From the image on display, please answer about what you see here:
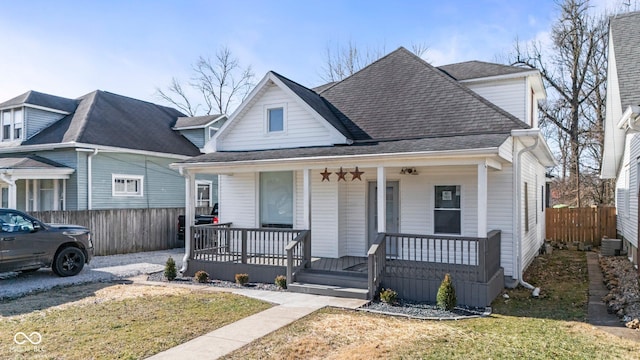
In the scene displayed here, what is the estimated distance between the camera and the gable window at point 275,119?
41.5 ft

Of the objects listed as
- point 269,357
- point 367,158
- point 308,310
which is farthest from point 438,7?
point 269,357

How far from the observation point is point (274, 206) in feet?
41.8

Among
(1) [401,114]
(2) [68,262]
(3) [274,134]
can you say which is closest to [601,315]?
(1) [401,114]

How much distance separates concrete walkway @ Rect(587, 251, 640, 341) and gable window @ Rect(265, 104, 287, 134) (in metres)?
8.60

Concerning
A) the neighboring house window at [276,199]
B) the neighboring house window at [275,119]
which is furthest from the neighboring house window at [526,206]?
the neighboring house window at [275,119]

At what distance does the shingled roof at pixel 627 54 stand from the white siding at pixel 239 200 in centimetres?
931

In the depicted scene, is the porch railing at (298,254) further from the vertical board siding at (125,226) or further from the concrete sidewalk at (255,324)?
the vertical board siding at (125,226)

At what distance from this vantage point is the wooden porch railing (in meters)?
8.62

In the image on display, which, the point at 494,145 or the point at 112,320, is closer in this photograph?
the point at 112,320

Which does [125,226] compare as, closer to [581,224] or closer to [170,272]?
[170,272]

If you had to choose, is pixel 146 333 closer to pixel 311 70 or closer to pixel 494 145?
pixel 494 145

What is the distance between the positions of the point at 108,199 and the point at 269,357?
49.9ft

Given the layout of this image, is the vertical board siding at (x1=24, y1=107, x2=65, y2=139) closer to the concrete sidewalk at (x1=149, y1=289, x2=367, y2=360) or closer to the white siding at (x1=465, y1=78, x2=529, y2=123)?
the concrete sidewalk at (x1=149, y1=289, x2=367, y2=360)

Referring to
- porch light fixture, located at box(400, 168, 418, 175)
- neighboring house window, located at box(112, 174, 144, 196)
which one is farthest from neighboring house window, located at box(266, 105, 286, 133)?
neighboring house window, located at box(112, 174, 144, 196)
